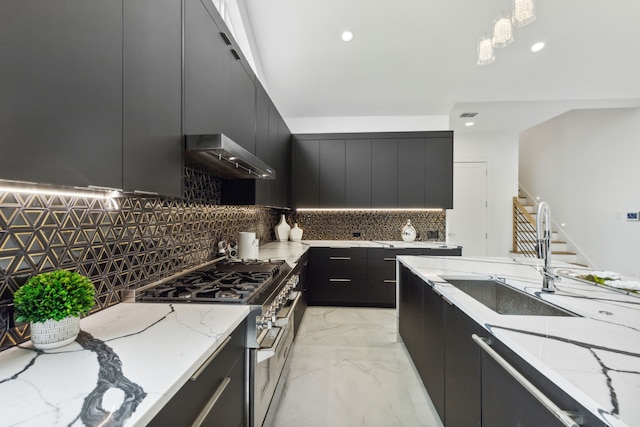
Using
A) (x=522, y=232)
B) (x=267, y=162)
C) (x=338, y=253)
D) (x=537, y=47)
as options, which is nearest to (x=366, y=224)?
(x=338, y=253)

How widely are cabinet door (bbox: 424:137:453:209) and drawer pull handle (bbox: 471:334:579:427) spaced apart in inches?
125

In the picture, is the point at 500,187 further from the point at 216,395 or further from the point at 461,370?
the point at 216,395

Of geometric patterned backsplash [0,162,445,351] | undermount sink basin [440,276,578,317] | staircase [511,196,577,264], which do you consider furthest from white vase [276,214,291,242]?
staircase [511,196,577,264]

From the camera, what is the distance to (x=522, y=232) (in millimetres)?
5402

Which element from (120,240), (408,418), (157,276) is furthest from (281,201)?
(408,418)

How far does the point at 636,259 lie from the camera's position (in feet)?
13.3

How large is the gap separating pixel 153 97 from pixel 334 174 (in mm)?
3201

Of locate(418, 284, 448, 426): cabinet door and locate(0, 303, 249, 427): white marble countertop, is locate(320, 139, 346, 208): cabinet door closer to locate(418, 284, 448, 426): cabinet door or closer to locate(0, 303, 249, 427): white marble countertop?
locate(418, 284, 448, 426): cabinet door

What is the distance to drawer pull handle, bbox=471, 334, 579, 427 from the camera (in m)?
0.65

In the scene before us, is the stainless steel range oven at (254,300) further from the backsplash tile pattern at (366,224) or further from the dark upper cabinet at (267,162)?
the backsplash tile pattern at (366,224)

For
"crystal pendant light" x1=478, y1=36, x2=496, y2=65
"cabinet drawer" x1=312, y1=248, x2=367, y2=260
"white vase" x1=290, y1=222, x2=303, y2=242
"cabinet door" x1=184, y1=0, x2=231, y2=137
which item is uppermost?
"crystal pendant light" x1=478, y1=36, x2=496, y2=65

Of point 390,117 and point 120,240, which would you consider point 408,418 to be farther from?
point 390,117

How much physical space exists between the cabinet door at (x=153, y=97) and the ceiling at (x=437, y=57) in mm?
2244

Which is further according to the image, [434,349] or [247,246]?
[247,246]
